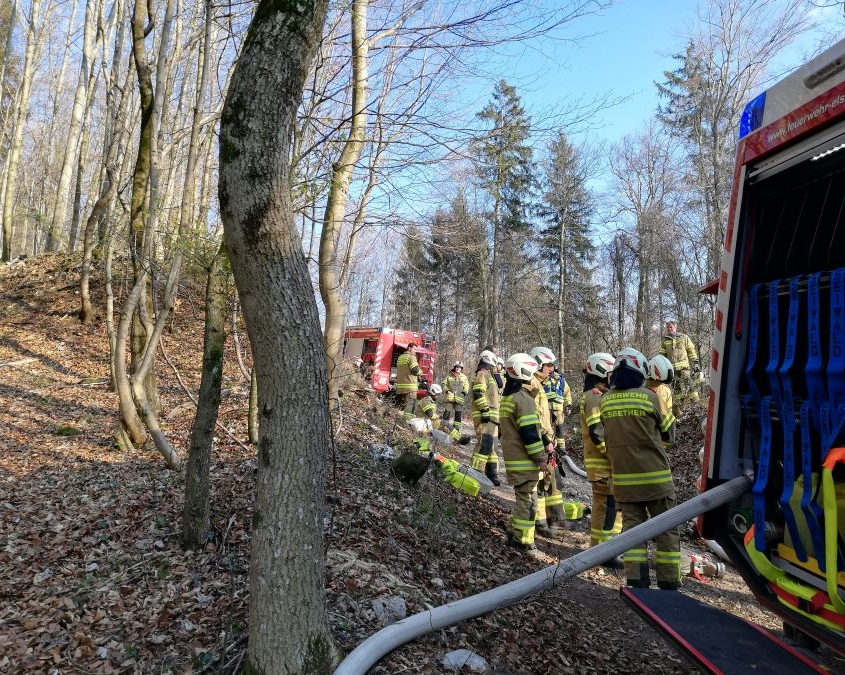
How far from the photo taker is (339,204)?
7914 millimetres

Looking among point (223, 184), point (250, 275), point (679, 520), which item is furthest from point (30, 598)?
point (679, 520)

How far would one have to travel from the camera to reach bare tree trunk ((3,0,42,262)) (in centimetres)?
1730

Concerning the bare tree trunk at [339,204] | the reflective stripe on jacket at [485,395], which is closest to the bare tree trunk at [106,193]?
the bare tree trunk at [339,204]

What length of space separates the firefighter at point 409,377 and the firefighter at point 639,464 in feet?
29.6

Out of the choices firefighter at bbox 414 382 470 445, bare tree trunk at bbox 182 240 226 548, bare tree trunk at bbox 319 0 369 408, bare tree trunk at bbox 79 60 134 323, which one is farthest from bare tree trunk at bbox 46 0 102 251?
bare tree trunk at bbox 182 240 226 548

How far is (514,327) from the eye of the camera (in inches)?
1249

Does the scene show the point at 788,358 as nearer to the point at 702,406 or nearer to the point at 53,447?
the point at 53,447

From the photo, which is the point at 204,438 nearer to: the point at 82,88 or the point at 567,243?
the point at 82,88

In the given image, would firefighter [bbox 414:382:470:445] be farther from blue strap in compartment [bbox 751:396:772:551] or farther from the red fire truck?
blue strap in compartment [bbox 751:396:772:551]

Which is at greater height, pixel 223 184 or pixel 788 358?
pixel 223 184

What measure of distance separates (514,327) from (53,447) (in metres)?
26.2

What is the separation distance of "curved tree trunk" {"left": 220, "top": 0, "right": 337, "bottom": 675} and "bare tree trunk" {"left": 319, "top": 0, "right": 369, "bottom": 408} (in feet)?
14.8

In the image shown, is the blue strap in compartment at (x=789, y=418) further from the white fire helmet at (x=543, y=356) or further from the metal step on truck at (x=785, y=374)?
the white fire helmet at (x=543, y=356)

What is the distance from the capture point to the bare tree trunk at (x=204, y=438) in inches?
169
